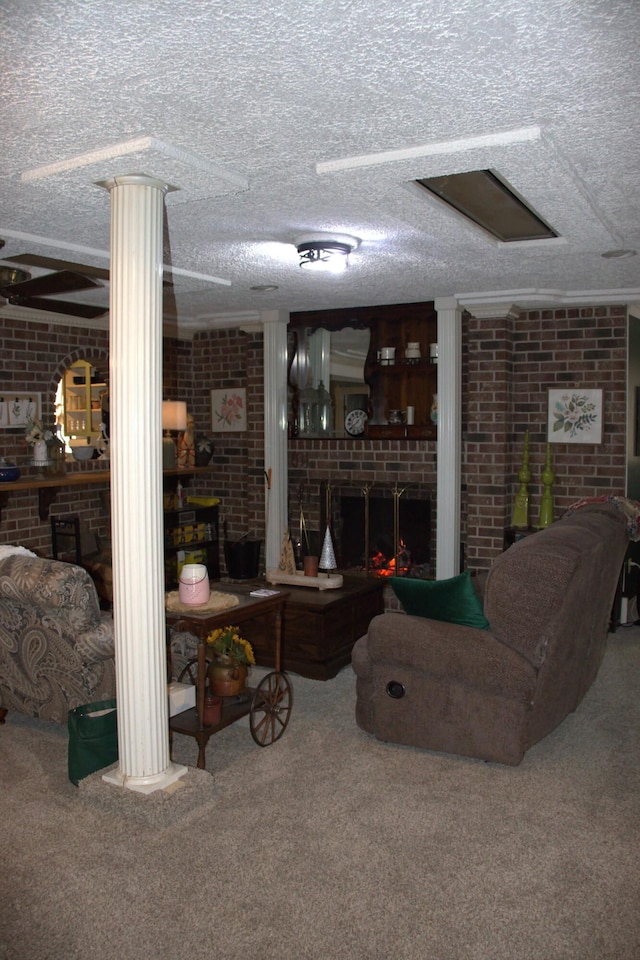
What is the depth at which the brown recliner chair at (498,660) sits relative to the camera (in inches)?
134

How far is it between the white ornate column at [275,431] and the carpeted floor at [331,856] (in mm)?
2685

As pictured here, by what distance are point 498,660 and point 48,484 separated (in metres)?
3.54

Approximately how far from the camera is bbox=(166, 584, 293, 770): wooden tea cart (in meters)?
3.44

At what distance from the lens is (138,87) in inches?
82.7

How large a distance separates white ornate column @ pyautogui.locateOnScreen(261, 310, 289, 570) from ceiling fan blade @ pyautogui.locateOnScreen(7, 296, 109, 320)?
1.32 metres

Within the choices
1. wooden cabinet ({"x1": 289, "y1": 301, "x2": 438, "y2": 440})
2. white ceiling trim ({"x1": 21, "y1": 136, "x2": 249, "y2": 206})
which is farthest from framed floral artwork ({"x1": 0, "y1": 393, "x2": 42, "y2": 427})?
white ceiling trim ({"x1": 21, "y1": 136, "x2": 249, "y2": 206})

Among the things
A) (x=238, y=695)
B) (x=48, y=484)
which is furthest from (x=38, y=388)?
(x=238, y=695)

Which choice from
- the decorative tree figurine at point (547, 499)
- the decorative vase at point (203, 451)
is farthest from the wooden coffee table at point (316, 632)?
the decorative vase at point (203, 451)

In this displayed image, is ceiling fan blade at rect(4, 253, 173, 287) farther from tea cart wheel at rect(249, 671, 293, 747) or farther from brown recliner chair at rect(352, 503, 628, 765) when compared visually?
brown recliner chair at rect(352, 503, 628, 765)

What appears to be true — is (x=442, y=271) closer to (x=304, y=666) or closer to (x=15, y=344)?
(x=304, y=666)

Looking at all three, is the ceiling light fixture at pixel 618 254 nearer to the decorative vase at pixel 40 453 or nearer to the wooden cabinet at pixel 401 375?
the wooden cabinet at pixel 401 375

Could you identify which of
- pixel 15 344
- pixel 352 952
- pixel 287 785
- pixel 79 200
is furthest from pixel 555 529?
pixel 15 344

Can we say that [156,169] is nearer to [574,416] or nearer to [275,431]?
[275,431]

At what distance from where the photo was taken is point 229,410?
7230mm
